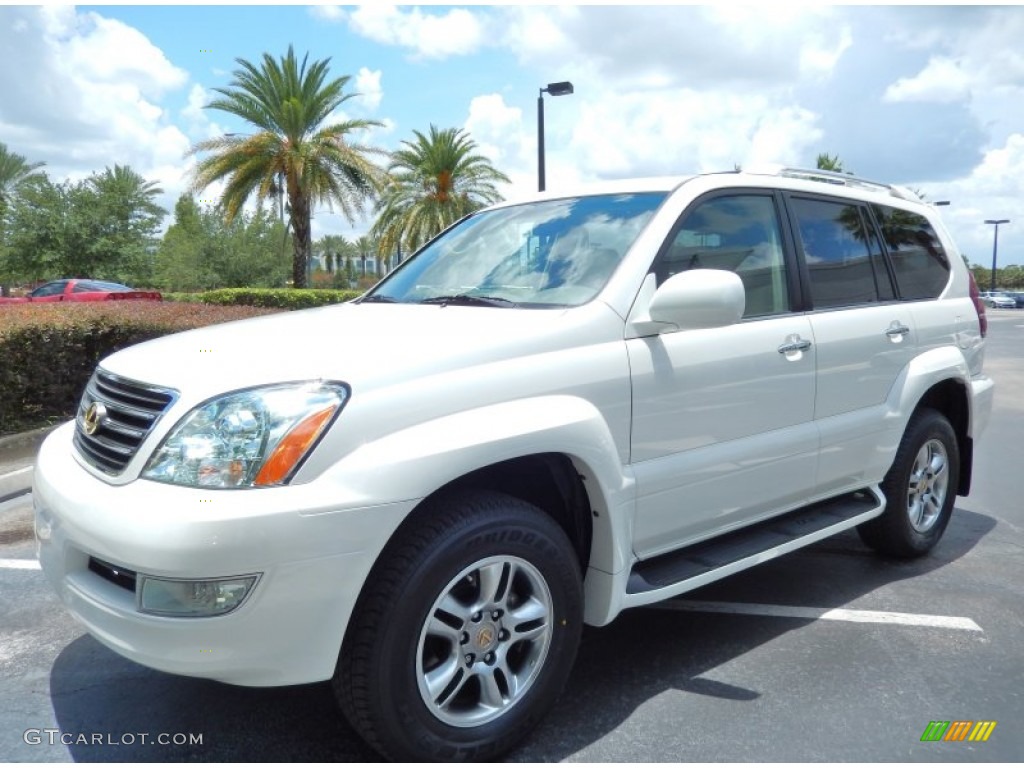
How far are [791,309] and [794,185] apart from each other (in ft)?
2.17

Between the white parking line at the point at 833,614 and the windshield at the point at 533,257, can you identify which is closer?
the windshield at the point at 533,257

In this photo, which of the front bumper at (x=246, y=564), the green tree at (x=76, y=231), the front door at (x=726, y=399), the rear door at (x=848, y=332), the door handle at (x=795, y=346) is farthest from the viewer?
the green tree at (x=76, y=231)

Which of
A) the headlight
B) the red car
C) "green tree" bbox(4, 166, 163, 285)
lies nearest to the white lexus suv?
the headlight

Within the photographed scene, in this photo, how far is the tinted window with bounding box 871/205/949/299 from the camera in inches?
181

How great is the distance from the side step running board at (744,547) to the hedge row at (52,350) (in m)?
6.54

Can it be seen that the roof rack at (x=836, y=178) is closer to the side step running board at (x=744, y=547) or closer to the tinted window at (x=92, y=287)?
the side step running board at (x=744, y=547)

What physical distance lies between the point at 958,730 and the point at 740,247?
1974mm

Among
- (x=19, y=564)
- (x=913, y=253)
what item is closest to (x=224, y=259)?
(x=19, y=564)

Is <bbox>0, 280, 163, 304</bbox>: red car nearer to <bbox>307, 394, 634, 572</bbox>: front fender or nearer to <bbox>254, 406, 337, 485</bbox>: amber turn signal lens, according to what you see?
<bbox>307, 394, 634, 572</bbox>: front fender

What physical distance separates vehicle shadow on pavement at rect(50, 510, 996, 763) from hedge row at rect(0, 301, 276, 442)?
4914 millimetres

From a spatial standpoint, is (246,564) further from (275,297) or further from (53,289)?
(53,289)

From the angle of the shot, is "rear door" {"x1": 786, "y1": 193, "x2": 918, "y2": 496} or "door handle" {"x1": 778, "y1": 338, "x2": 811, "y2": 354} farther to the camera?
"rear door" {"x1": 786, "y1": 193, "x2": 918, "y2": 496}

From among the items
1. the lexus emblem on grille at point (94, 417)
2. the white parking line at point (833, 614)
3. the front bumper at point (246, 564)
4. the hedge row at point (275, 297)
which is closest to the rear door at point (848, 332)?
the white parking line at point (833, 614)

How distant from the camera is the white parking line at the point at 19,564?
465 centimetres
